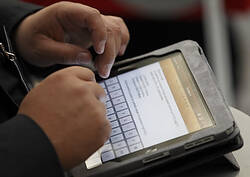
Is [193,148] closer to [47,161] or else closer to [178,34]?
[47,161]

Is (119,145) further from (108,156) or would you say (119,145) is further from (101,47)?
(101,47)

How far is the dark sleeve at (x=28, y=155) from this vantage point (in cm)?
46

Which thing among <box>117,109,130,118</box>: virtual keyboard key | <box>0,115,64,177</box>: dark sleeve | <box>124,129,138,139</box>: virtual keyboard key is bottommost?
<box>124,129,138,139</box>: virtual keyboard key

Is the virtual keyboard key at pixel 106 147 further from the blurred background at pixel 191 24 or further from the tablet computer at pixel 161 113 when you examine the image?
the blurred background at pixel 191 24

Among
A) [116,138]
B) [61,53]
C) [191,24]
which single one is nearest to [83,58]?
[61,53]

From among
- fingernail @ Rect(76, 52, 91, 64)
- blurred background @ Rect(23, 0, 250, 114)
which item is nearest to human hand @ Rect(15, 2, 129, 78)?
fingernail @ Rect(76, 52, 91, 64)

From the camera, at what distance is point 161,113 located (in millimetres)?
575

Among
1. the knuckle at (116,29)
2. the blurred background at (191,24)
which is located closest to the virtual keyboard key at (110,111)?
the knuckle at (116,29)

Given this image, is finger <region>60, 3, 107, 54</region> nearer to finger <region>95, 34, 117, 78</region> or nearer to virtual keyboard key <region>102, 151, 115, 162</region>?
finger <region>95, 34, 117, 78</region>

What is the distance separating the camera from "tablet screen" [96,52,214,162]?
552mm

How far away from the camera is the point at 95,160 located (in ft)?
1.79

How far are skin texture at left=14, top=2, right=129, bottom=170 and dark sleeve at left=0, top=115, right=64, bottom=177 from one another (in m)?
0.01

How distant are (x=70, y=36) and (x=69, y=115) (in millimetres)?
200

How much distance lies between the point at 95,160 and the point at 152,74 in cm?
14
